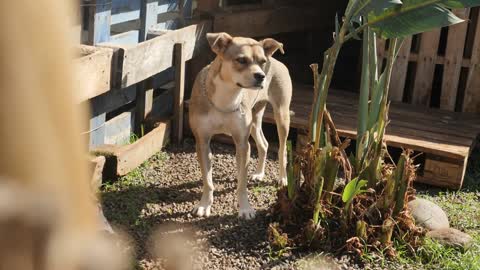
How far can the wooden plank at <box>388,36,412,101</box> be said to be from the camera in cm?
873

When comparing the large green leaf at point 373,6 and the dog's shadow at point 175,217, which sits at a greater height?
the large green leaf at point 373,6

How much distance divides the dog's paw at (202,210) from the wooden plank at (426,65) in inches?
149

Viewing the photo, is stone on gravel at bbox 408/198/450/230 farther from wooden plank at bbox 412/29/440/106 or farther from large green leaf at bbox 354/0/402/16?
wooden plank at bbox 412/29/440/106

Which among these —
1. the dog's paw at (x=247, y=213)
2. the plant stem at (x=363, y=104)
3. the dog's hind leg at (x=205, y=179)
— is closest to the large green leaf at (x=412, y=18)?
the plant stem at (x=363, y=104)

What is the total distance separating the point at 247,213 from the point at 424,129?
270 cm

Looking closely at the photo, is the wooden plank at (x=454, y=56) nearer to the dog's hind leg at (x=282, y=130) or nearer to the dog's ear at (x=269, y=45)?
the dog's hind leg at (x=282, y=130)

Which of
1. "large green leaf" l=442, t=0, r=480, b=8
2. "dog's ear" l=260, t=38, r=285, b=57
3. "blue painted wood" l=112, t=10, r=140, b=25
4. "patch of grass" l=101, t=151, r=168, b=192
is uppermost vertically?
"large green leaf" l=442, t=0, r=480, b=8

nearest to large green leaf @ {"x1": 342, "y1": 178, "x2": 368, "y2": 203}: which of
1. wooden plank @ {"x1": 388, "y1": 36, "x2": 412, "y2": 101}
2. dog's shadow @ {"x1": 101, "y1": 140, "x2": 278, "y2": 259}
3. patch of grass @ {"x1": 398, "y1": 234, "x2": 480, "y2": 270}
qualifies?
patch of grass @ {"x1": 398, "y1": 234, "x2": 480, "y2": 270}

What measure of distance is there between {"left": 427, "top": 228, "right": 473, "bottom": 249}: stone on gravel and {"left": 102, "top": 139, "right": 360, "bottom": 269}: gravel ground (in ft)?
2.76

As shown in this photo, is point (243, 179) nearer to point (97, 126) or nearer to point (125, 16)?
point (97, 126)

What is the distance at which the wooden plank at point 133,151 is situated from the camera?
661 cm

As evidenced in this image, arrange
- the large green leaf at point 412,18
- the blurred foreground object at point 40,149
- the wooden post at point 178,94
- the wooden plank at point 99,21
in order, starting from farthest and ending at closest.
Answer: the wooden post at point 178,94 < the wooden plank at point 99,21 < the large green leaf at point 412,18 < the blurred foreground object at point 40,149

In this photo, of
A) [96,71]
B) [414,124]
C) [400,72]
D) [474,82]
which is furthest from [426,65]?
[96,71]

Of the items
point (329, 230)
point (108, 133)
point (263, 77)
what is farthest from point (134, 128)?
point (329, 230)
